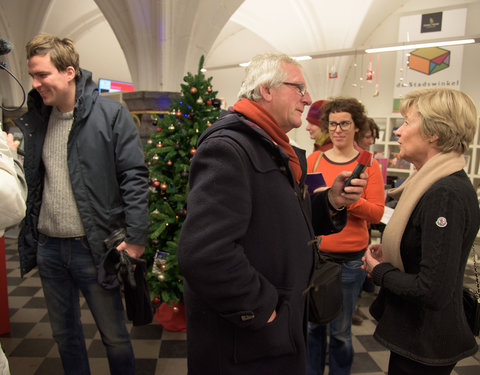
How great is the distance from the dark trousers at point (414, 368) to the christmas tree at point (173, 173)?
2.09m

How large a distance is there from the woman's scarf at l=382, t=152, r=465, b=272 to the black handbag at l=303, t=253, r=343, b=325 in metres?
0.33

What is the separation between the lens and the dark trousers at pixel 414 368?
1.50 metres

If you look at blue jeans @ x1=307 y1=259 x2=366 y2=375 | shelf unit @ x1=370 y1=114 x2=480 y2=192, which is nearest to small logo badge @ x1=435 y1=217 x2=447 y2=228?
blue jeans @ x1=307 y1=259 x2=366 y2=375

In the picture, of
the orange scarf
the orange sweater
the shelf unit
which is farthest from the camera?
the shelf unit

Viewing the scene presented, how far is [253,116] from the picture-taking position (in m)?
1.36

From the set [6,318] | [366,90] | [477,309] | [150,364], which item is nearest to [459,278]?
[477,309]

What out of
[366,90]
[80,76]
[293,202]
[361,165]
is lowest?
A: [293,202]

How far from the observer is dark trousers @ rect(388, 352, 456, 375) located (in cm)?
150

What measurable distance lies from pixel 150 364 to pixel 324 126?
2.54 metres

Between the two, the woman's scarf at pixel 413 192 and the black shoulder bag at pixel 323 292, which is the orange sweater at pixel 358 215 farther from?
the black shoulder bag at pixel 323 292

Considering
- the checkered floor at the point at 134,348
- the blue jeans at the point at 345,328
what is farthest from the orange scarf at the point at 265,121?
the checkered floor at the point at 134,348

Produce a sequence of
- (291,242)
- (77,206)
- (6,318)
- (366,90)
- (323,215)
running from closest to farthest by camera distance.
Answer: (291,242) < (323,215) < (77,206) < (6,318) < (366,90)

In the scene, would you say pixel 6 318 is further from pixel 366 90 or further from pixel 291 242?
pixel 366 90

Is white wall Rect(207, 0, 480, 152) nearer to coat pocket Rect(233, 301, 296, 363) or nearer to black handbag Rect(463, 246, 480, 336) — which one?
black handbag Rect(463, 246, 480, 336)
